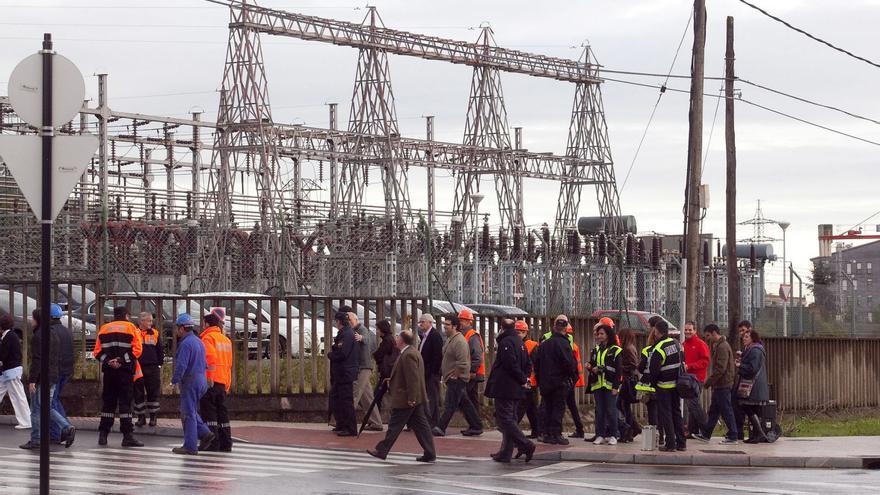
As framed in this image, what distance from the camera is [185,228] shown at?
47.2m

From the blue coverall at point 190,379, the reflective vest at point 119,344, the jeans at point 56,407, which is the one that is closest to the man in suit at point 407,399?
the blue coverall at point 190,379

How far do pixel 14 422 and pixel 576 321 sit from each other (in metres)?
9.52

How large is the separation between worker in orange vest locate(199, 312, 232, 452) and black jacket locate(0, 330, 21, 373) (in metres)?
2.50

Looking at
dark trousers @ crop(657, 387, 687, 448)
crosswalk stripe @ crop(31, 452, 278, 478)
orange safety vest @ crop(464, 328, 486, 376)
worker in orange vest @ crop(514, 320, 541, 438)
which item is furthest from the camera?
orange safety vest @ crop(464, 328, 486, 376)

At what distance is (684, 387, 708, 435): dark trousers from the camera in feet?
71.1

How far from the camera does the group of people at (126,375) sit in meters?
18.0

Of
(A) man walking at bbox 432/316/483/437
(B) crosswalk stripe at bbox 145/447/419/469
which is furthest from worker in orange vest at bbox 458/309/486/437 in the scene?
(B) crosswalk stripe at bbox 145/447/419/469

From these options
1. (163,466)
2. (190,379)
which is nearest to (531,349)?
(190,379)

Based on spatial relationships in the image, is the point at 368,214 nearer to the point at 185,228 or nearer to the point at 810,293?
the point at 185,228

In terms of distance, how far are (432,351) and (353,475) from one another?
539cm

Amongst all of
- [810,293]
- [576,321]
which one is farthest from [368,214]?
[576,321]

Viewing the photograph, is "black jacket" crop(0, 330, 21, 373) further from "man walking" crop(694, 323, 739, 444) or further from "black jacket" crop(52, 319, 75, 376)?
"man walking" crop(694, 323, 739, 444)

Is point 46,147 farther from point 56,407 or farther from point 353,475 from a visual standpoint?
point 56,407

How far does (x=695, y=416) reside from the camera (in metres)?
21.8
